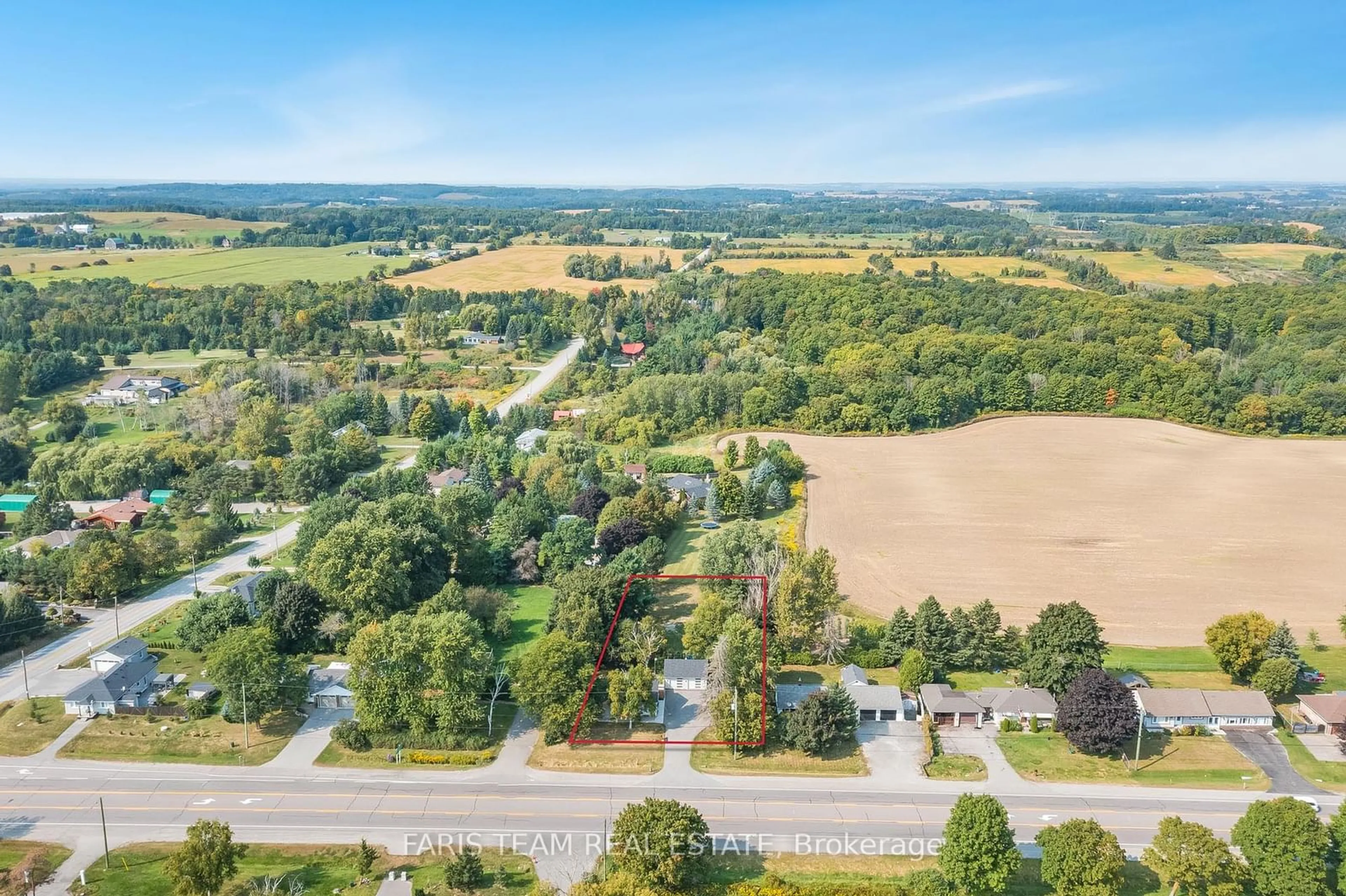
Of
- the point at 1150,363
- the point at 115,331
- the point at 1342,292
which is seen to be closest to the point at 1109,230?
the point at 1342,292

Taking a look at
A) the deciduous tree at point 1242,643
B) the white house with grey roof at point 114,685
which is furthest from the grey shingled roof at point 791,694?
the white house with grey roof at point 114,685

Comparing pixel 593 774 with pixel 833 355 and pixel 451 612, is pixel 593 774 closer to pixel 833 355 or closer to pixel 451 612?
pixel 451 612

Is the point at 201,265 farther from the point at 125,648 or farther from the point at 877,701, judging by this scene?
the point at 877,701

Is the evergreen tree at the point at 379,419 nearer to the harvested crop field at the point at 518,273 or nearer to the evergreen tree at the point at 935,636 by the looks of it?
the evergreen tree at the point at 935,636

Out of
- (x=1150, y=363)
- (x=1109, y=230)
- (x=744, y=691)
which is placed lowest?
(x=744, y=691)

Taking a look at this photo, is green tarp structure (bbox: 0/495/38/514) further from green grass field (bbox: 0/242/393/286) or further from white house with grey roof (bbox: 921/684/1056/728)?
green grass field (bbox: 0/242/393/286)

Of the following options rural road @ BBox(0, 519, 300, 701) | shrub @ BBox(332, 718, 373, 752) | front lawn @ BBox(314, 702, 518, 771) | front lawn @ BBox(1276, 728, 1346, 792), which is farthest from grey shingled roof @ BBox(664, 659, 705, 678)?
rural road @ BBox(0, 519, 300, 701)
